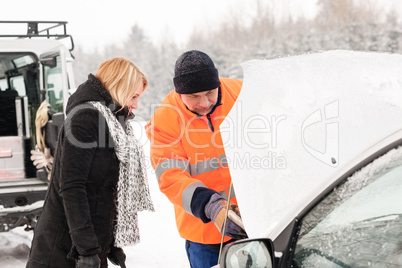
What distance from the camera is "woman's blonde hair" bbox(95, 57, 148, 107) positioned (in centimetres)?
268

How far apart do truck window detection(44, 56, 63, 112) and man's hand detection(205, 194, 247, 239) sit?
176 inches

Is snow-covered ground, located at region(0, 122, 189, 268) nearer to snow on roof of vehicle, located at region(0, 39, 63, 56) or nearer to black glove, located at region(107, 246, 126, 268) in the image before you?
black glove, located at region(107, 246, 126, 268)

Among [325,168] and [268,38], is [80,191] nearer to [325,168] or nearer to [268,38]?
[325,168]

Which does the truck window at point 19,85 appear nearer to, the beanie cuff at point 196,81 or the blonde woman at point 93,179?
the blonde woman at point 93,179

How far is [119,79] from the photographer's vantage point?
2678mm

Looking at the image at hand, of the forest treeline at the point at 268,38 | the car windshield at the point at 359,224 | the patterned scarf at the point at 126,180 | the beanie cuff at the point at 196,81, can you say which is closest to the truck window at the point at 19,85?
the patterned scarf at the point at 126,180

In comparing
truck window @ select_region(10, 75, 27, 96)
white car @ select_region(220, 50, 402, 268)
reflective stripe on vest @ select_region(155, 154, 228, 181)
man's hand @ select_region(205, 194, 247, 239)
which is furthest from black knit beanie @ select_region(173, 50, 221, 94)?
truck window @ select_region(10, 75, 27, 96)

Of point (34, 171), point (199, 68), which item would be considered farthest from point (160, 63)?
point (199, 68)

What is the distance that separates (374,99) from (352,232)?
0.37 meters

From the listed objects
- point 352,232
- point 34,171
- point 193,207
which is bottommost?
point 34,171

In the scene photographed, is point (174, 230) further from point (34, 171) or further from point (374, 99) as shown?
point (374, 99)

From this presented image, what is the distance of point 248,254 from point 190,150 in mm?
1274

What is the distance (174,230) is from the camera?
7035 mm

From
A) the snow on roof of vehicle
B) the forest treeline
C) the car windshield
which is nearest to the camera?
the car windshield
